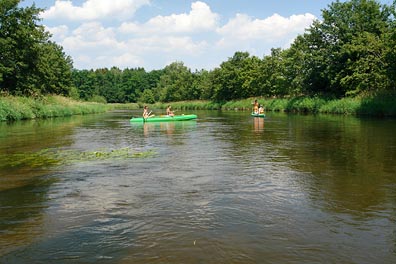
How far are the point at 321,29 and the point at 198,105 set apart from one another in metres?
35.7

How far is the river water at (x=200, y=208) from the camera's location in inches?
195

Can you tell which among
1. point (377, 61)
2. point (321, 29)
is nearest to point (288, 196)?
point (377, 61)

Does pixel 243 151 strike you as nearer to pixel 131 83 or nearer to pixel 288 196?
pixel 288 196

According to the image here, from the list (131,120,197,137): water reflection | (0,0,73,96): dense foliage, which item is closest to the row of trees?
(0,0,73,96): dense foliage

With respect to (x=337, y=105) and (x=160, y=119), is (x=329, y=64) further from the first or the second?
(x=160, y=119)

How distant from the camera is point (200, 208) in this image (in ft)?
22.4

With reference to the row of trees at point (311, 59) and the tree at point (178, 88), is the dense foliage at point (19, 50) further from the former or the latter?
the tree at point (178, 88)

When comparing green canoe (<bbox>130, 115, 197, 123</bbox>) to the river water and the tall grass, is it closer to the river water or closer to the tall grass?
the tall grass

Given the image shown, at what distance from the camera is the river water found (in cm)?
496

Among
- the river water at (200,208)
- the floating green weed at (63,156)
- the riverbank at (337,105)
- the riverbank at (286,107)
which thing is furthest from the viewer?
the riverbank at (337,105)

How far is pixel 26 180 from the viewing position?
9219 mm

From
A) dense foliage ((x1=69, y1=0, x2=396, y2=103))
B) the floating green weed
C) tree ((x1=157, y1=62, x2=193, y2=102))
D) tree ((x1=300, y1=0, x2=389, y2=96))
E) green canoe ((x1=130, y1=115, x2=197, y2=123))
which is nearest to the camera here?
the floating green weed

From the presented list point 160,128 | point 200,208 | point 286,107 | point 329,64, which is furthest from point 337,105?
point 200,208

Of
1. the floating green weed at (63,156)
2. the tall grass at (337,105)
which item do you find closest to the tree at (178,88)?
the tall grass at (337,105)
